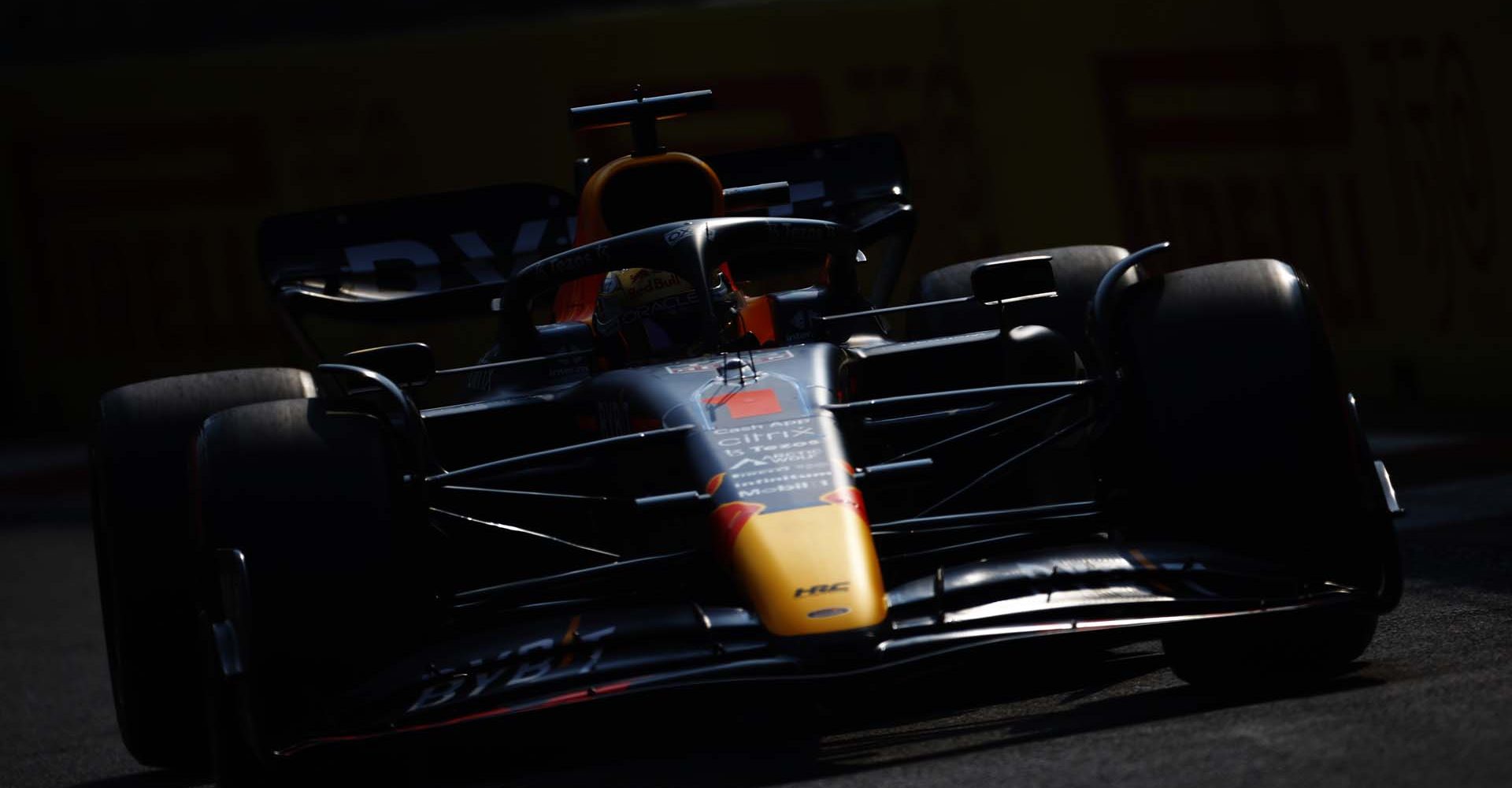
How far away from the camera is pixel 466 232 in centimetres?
818

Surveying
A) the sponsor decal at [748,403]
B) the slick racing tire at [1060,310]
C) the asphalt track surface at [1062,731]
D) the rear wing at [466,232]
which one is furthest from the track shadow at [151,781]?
the slick racing tire at [1060,310]

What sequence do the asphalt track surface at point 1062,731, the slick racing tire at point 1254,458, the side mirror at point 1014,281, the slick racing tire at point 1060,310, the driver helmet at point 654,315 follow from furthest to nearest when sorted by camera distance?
the slick racing tire at point 1060,310 → the driver helmet at point 654,315 → the side mirror at point 1014,281 → the slick racing tire at point 1254,458 → the asphalt track surface at point 1062,731

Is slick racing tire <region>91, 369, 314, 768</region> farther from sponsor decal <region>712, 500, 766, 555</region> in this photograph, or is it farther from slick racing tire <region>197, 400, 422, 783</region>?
sponsor decal <region>712, 500, 766, 555</region>

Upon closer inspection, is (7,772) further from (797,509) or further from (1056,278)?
(1056,278)

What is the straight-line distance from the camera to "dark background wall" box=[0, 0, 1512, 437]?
12922 mm

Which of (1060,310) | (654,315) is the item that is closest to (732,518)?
(654,315)

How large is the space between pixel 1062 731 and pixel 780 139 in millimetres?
9578

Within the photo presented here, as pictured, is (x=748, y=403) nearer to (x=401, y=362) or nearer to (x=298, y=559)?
(x=401, y=362)

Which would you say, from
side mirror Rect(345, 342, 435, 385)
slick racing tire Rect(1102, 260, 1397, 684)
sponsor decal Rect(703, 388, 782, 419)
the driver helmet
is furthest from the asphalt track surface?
the driver helmet

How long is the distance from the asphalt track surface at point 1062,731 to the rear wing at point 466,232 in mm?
1674

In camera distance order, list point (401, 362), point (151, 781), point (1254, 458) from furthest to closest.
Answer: point (151, 781)
point (401, 362)
point (1254, 458)

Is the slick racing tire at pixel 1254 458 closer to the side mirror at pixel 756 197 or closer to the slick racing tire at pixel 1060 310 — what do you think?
the slick racing tire at pixel 1060 310

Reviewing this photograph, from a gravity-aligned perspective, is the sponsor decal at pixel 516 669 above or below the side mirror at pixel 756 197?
below

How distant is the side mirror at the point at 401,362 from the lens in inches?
215
